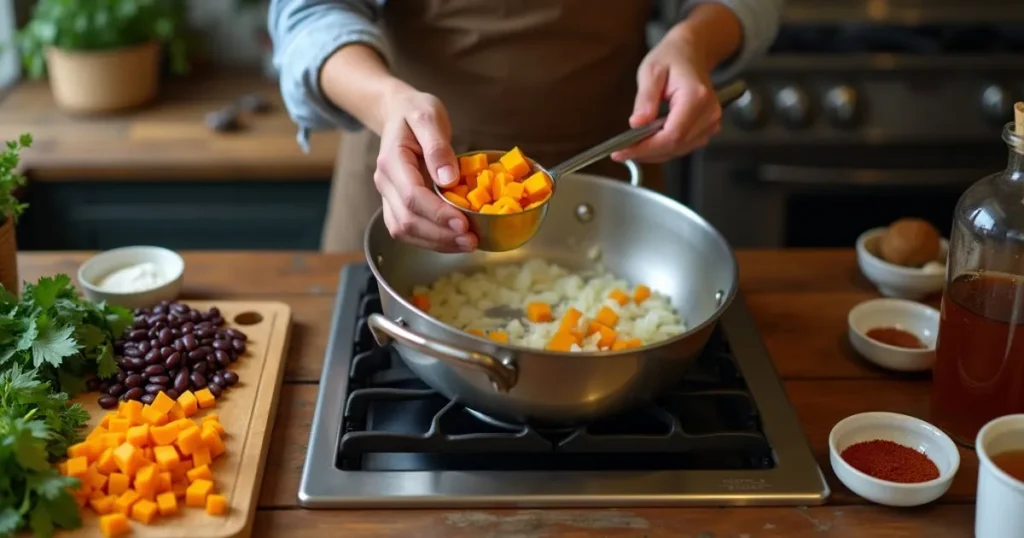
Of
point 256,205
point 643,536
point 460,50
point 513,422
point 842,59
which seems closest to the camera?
point 643,536

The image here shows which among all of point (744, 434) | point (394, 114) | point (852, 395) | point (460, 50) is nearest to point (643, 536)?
point (744, 434)

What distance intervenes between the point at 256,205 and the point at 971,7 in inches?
60.7

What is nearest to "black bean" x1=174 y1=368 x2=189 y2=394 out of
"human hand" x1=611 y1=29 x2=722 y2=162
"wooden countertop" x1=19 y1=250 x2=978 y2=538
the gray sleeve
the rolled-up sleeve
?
"wooden countertop" x1=19 y1=250 x2=978 y2=538

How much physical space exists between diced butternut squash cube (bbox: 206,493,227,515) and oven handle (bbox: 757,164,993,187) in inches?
59.0

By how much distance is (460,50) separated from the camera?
1566 mm

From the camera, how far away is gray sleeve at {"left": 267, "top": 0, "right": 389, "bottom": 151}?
1.40 metres

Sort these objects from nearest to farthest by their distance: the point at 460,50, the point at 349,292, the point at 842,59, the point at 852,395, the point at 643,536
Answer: the point at 643,536, the point at 852,395, the point at 349,292, the point at 460,50, the point at 842,59

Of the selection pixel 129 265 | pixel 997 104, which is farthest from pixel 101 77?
pixel 997 104

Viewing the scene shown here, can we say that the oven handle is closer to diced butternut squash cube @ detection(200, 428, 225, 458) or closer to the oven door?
the oven door

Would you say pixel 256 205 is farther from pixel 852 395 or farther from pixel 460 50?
pixel 852 395

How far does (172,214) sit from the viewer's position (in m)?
2.33

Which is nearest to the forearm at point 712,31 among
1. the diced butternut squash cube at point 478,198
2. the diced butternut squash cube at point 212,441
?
the diced butternut squash cube at point 478,198

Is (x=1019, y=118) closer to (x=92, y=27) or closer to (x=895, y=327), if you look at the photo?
(x=895, y=327)

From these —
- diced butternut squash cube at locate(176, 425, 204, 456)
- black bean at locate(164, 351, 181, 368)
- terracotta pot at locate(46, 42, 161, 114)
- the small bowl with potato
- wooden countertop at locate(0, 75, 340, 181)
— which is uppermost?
the small bowl with potato
